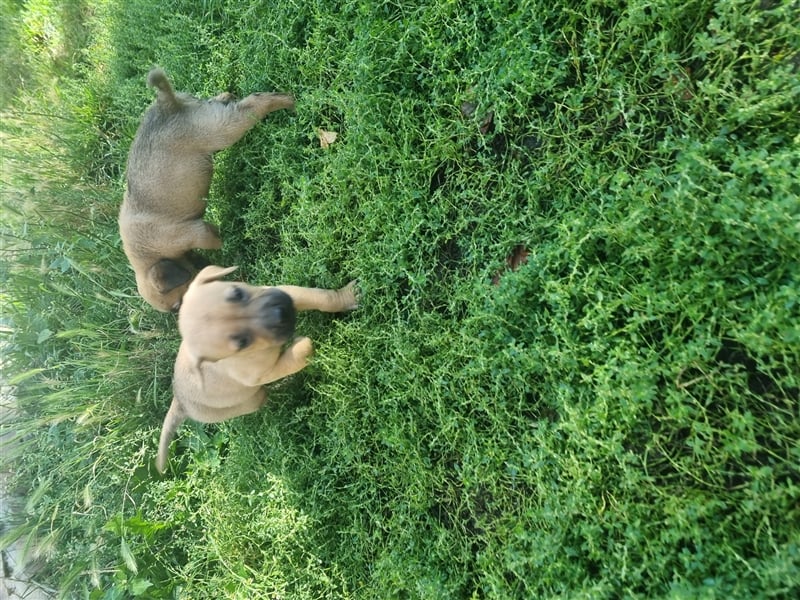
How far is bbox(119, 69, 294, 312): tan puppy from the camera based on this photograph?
4.45 meters

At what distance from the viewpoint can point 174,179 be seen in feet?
15.0

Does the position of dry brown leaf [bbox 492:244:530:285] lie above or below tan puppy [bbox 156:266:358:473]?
above

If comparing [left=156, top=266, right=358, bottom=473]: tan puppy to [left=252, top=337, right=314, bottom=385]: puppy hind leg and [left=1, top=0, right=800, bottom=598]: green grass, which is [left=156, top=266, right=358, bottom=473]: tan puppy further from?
[left=1, top=0, right=800, bottom=598]: green grass

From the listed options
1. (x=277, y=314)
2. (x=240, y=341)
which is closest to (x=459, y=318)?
(x=277, y=314)

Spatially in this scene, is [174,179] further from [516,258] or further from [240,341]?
[516,258]

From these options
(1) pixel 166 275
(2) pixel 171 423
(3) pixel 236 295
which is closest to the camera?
(3) pixel 236 295

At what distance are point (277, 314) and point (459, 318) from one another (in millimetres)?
1201

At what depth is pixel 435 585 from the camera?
3252 millimetres

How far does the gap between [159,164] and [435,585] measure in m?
3.95

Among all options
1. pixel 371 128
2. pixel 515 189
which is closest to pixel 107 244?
pixel 371 128

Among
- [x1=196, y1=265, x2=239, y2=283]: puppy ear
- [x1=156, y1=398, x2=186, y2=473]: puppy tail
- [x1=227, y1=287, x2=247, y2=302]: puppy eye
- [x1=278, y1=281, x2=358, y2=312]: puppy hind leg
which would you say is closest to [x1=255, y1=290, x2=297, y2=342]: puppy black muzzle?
[x1=227, y1=287, x2=247, y2=302]: puppy eye

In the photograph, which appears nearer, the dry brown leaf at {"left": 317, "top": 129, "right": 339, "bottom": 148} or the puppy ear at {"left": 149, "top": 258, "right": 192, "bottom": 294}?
the dry brown leaf at {"left": 317, "top": 129, "right": 339, "bottom": 148}

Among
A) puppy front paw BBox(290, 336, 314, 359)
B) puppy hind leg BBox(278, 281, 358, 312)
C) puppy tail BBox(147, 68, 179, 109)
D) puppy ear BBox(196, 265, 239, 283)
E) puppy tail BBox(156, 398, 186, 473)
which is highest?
puppy tail BBox(147, 68, 179, 109)

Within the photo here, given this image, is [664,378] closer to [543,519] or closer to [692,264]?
[692,264]
